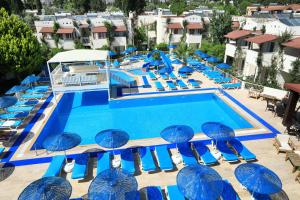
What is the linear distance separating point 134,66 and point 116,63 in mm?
2822

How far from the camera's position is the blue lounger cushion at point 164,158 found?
39.7ft

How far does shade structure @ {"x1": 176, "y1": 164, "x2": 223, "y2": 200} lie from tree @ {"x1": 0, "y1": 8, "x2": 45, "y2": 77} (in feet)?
70.6

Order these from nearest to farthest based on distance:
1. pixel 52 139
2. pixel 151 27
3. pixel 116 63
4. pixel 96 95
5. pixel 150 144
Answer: pixel 52 139
pixel 150 144
pixel 96 95
pixel 116 63
pixel 151 27

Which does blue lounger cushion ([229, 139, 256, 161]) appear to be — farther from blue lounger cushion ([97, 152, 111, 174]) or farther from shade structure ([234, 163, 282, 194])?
blue lounger cushion ([97, 152, 111, 174])

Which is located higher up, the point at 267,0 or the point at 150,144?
the point at 267,0

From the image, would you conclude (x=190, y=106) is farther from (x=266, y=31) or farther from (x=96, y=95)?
(x=266, y=31)

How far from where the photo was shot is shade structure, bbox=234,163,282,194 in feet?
29.3

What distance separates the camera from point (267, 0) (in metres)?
108

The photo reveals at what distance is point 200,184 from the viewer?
860 centimetres

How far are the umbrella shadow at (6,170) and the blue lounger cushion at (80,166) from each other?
3.69 metres

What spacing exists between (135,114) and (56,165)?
8.91m

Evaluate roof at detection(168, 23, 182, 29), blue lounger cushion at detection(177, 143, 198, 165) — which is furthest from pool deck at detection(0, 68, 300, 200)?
roof at detection(168, 23, 182, 29)

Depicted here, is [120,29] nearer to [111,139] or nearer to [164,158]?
[111,139]

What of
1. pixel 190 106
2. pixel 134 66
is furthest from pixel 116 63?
pixel 190 106
